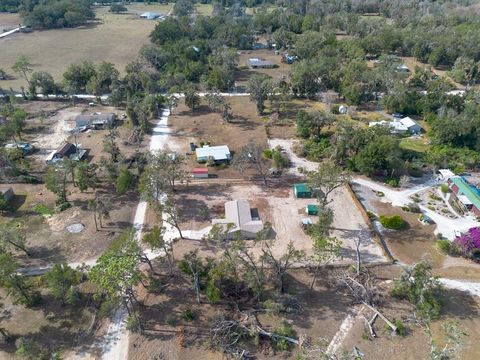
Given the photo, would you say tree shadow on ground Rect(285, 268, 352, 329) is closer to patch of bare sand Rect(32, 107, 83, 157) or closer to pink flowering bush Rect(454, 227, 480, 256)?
pink flowering bush Rect(454, 227, 480, 256)

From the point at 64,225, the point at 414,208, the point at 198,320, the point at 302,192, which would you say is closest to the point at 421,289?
the point at 414,208

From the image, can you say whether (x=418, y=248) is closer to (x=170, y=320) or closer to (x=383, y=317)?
(x=383, y=317)

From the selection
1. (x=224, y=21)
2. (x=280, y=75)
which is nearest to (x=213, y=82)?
(x=280, y=75)

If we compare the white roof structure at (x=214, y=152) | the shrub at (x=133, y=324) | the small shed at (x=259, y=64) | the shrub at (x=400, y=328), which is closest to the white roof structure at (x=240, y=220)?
the white roof structure at (x=214, y=152)

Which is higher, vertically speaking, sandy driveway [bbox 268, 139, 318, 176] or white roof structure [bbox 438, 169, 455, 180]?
white roof structure [bbox 438, 169, 455, 180]

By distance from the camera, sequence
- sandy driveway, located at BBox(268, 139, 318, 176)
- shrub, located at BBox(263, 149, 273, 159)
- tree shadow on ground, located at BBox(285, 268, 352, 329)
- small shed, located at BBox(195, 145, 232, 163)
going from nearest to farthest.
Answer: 1. tree shadow on ground, located at BBox(285, 268, 352, 329)
2. sandy driveway, located at BBox(268, 139, 318, 176)
3. small shed, located at BBox(195, 145, 232, 163)
4. shrub, located at BBox(263, 149, 273, 159)

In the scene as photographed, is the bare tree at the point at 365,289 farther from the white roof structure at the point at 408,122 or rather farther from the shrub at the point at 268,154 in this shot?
the white roof structure at the point at 408,122

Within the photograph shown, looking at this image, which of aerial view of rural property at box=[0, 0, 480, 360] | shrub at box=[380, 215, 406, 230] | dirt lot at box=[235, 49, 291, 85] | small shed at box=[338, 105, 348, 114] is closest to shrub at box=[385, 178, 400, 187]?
aerial view of rural property at box=[0, 0, 480, 360]
